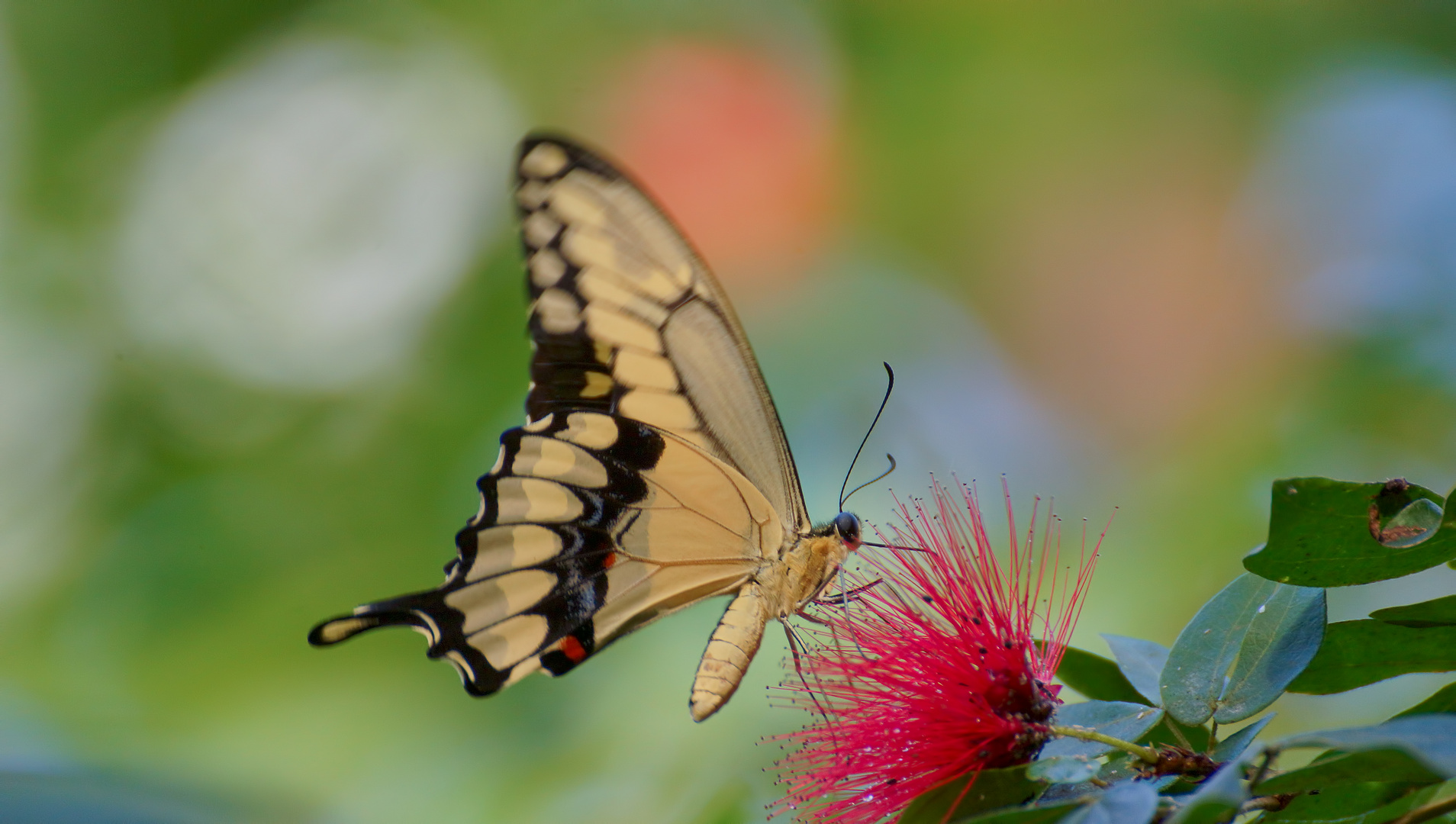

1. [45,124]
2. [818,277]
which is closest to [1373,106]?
[818,277]

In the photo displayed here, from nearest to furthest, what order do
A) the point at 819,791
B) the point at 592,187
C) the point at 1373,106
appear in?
the point at 819,791
the point at 592,187
the point at 1373,106

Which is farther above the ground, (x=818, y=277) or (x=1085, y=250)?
(x=818, y=277)

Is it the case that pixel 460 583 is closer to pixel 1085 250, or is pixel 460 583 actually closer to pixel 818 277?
pixel 818 277

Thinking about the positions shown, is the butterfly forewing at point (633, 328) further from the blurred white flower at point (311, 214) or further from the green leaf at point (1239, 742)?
the blurred white flower at point (311, 214)

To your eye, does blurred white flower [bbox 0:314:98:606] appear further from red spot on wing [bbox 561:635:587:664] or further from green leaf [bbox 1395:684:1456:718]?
green leaf [bbox 1395:684:1456:718]

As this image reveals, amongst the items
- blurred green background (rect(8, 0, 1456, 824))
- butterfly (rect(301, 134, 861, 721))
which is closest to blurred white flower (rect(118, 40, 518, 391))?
blurred green background (rect(8, 0, 1456, 824))

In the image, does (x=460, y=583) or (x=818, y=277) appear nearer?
(x=460, y=583)

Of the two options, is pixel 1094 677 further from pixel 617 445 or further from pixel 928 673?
Result: pixel 617 445
